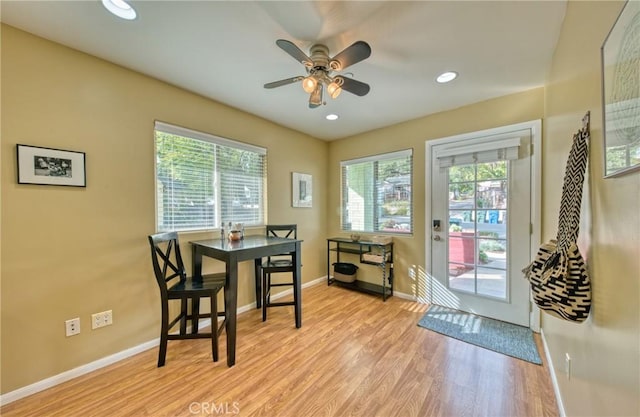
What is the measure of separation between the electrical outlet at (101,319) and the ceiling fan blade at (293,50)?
2.41 m

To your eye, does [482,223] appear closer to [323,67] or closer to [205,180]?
[323,67]

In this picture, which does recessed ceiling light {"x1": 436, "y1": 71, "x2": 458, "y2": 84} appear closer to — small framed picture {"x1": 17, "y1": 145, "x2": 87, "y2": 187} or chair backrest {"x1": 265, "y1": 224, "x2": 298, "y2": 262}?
chair backrest {"x1": 265, "y1": 224, "x2": 298, "y2": 262}

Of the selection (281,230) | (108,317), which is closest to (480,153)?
(281,230)

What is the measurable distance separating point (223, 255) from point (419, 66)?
2.31m

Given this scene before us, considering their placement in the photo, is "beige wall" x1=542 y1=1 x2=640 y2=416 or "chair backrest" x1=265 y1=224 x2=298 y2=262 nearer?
"beige wall" x1=542 y1=1 x2=640 y2=416

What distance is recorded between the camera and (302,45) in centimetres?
175

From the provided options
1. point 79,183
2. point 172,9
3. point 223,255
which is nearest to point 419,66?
point 172,9

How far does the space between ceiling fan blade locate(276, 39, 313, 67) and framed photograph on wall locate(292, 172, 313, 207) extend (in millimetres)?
2027

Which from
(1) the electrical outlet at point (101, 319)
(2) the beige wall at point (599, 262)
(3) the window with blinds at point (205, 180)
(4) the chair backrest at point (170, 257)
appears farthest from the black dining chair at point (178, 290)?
(2) the beige wall at point (599, 262)

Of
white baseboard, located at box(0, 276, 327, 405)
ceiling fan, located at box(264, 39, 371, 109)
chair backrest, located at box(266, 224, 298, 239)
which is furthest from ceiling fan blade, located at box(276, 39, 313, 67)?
white baseboard, located at box(0, 276, 327, 405)

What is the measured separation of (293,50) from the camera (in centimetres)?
151

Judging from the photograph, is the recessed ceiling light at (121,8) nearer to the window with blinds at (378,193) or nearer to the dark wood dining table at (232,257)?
the dark wood dining table at (232,257)

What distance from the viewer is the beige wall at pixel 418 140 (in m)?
2.49

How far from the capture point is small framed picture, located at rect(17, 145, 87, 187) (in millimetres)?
1598
